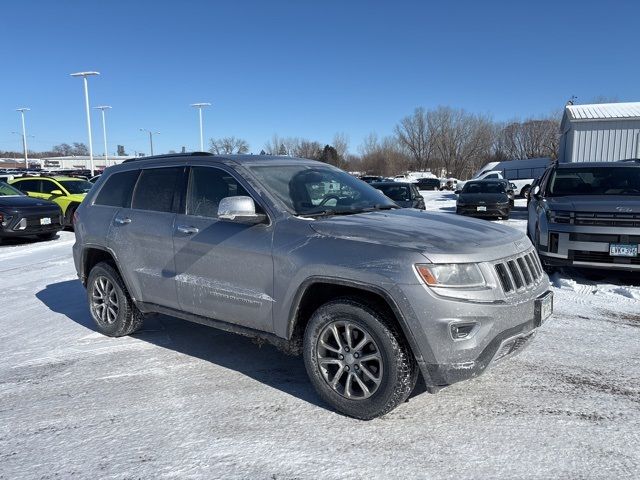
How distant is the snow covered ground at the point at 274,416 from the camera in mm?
2967

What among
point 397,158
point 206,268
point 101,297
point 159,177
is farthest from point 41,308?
point 397,158

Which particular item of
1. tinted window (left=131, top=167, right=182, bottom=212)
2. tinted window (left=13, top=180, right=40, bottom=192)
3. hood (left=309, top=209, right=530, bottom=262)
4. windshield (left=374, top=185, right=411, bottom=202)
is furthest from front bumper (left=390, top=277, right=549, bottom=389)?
tinted window (left=13, top=180, right=40, bottom=192)

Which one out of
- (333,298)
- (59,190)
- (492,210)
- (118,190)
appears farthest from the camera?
(492,210)

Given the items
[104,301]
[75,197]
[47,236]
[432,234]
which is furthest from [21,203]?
[432,234]

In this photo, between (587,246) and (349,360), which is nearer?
(349,360)

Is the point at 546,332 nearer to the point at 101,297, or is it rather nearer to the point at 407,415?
the point at 407,415

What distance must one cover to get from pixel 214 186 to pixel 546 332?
11.9 feet

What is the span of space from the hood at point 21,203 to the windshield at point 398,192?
9.27 m

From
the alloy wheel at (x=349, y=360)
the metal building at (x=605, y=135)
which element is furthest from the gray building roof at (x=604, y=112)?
the alloy wheel at (x=349, y=360)

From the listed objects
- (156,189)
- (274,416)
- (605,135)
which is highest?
(605,135)

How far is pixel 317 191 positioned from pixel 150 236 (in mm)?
1623

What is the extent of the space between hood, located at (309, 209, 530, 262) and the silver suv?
13 millimetres

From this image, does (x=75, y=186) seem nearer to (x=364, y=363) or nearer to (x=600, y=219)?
(x=600, y=219)

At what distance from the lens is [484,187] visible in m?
19.8
